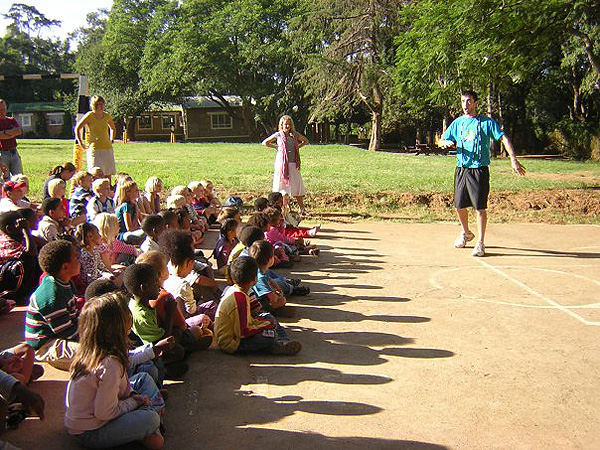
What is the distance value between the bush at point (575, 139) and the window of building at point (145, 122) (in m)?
34.9

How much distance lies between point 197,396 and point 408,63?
13.0 meters

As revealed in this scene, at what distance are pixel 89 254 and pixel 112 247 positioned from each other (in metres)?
0.87

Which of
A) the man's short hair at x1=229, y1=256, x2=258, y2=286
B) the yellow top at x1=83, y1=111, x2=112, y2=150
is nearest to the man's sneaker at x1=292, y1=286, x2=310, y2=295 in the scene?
the man's short hair at x1=229, y1=256, x2=258, y2=286

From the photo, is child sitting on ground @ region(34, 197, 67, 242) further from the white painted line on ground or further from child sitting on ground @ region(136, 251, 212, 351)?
the white painted line on ground

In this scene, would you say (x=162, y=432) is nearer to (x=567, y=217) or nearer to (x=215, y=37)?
(x=567, y=217)

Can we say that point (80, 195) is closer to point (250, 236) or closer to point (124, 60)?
point (250, 236)

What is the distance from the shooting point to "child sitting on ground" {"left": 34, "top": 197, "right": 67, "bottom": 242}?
6.39m

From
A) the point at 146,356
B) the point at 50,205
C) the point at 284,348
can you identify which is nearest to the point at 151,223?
the point at 50,205

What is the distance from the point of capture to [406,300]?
6277 mm

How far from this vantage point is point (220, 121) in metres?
52.7

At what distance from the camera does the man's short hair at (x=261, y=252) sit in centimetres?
533

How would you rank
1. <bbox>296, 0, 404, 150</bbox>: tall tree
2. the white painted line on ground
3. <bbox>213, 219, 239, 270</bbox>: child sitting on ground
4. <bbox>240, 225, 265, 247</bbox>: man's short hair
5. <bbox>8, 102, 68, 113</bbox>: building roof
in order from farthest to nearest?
<bbox>8, 102, 68, 113</bbox>: building roof → <bbox>296, 0, 404, 150</bbox>: tall tree → <bbox>213, 219, 239, 270</bbox>: child sitting on ground → <bbox>240, 225, 265, 247</bbox>: man's short hair → the white painted line on ground

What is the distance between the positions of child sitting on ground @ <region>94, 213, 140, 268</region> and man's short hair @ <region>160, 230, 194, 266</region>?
1221 millimetres

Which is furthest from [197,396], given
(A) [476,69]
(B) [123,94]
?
(B) [123,94]
